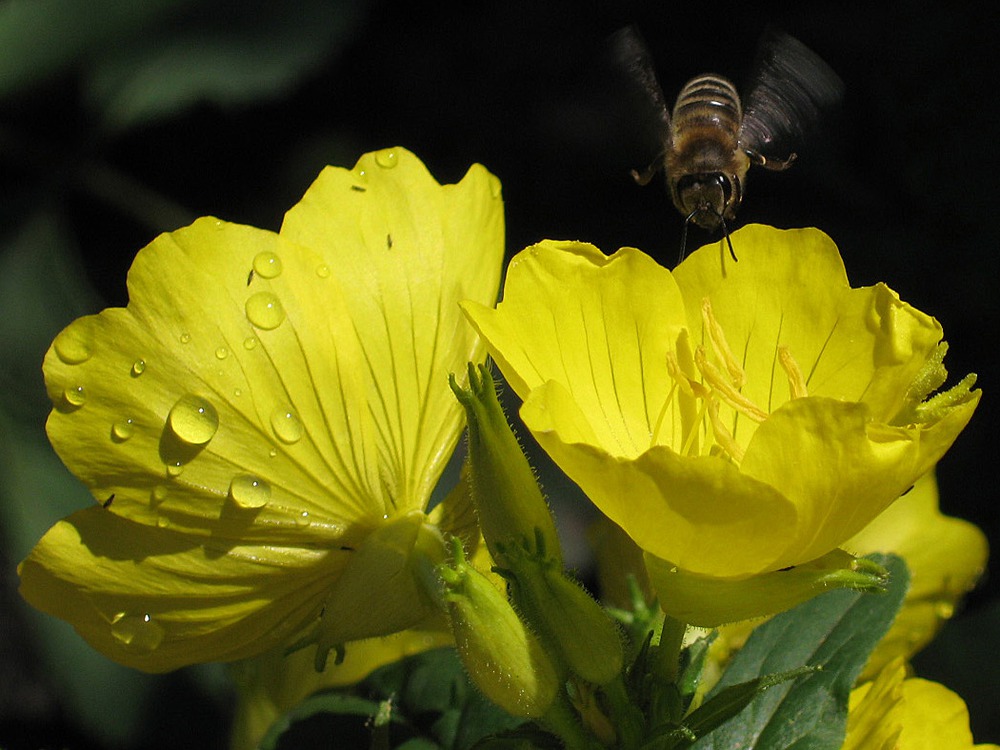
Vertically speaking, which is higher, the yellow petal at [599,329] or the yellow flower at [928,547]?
the yellow petal at [599,329]

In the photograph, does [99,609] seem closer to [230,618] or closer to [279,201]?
[230,618]

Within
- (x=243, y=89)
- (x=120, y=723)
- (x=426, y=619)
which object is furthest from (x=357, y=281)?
(x=243, y=89)

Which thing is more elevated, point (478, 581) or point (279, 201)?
point (478, 581)

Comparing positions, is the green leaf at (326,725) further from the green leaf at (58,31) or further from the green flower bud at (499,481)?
the green leaf at (58,31)

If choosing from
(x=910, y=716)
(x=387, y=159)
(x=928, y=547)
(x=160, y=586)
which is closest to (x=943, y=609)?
(x=928, y=547)

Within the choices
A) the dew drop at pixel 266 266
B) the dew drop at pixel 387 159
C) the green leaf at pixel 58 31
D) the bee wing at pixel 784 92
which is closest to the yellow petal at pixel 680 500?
the dew drop at pixel 266 266

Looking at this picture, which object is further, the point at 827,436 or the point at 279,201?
the point at 279,201

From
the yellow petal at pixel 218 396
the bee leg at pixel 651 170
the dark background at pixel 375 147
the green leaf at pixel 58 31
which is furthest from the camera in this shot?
the green leaf at pixel 58 31
